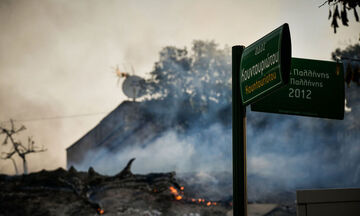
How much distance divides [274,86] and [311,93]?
4.44 ft

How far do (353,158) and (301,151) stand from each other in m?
3.37

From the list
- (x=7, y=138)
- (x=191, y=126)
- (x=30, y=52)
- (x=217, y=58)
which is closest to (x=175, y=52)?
(x=217, y=58)

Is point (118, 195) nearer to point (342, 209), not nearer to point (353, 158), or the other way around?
point (353, 158)

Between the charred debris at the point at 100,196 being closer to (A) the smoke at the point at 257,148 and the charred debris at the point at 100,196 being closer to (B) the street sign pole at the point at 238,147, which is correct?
(A) the smoke at the point at 257,148

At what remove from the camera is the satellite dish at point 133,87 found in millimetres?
33344

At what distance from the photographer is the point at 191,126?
1281 inches

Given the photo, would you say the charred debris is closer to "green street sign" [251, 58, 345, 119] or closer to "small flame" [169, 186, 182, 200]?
"small flame" [169, 186, 182, 200]

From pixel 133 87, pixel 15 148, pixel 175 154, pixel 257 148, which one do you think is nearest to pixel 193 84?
pixel 133 87

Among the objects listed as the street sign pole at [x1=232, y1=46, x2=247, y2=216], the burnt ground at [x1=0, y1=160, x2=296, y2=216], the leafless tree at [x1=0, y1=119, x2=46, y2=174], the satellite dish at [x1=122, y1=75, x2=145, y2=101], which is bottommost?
the burnt ground at [x1=0, y1=160, x2=296, y2=216]

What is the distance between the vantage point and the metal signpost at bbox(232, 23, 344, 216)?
3.35m

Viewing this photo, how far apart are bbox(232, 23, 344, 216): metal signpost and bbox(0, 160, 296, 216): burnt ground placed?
22.1m

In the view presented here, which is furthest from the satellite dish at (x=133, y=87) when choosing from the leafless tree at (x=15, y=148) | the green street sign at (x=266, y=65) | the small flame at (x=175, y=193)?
the green street sign at (x=266, y=65)

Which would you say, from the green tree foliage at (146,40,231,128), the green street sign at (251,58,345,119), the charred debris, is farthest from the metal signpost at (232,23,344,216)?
the green tree foliage at (146,40,231,128)

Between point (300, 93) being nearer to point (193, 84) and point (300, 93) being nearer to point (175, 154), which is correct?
point (175, 154)
